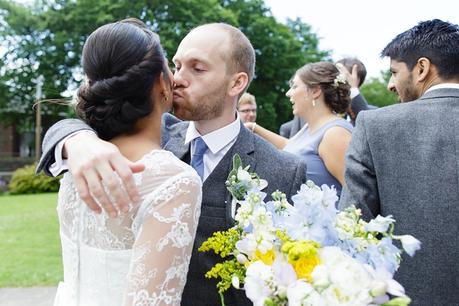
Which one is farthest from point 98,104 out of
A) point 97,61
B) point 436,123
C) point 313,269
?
point 436,123

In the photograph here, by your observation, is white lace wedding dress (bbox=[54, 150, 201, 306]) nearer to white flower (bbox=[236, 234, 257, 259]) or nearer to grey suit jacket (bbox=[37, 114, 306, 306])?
white flower (bbox=[236, 234, 257, 259])

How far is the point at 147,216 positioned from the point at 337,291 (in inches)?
24.9

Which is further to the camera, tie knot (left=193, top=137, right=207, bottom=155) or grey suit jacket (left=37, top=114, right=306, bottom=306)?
tie knot (left=193, top=137, right=207, bottom=155)

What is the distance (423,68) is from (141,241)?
1.65 meters

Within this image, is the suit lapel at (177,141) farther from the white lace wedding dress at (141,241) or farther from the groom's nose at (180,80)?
the white lace wedding dress at (141,241)

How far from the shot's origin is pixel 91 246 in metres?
1.70

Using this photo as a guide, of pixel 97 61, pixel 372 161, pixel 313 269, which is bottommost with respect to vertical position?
pixel 372 161

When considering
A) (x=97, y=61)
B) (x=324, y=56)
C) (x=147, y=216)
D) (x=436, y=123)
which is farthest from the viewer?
(x=324, y=56)

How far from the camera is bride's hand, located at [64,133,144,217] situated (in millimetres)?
1407

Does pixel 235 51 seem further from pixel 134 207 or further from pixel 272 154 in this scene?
pixel 134 207

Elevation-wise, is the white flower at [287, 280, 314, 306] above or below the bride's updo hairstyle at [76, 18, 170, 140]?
below

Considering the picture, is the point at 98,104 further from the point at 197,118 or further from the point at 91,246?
the point at 197,118

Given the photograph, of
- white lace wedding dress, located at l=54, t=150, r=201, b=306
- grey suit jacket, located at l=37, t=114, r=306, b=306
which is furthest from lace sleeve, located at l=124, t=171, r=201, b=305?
grey suit jacket, located at l=37, t=114, r=306, b=306

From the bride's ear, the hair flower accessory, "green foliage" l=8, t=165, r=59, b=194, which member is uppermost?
the bride's ear
